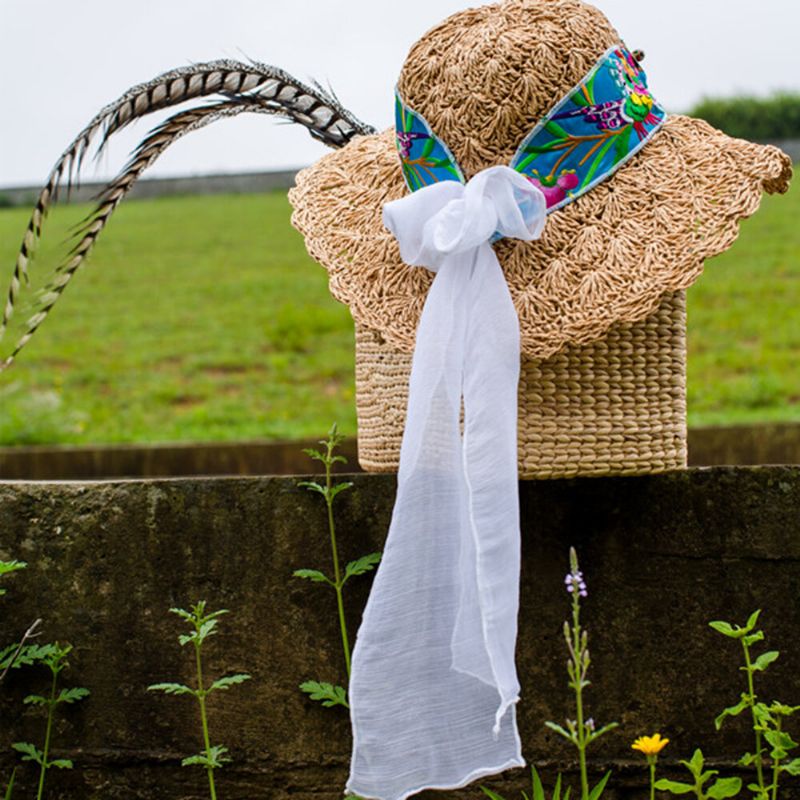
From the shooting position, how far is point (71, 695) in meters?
1.73

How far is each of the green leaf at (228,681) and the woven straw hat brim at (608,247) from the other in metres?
0.50

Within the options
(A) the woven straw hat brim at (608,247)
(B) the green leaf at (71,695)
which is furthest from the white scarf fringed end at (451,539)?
(B) the green leaf at (71,695)

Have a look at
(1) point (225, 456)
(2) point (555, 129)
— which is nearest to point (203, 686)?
(2) point (555, 129)

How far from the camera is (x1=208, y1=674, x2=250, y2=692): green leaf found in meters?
1.58

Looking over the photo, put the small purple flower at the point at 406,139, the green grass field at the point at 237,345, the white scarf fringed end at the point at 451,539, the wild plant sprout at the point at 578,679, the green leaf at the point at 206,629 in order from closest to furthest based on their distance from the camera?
the wild plant sprout at the point at 578,679
the white scarf fringed end at the point at 451,539
the green leaf at the point at 206,629
the small purple flower at the point at 406,139
the green grass field at the point at 237,345

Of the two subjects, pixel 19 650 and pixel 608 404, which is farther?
pixel 19 650

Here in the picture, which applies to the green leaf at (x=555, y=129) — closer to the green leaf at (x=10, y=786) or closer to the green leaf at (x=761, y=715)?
the green leaf at (x=761, y=715)

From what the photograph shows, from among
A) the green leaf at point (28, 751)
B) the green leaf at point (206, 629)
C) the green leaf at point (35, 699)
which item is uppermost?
the green leaf at point (206, 629)

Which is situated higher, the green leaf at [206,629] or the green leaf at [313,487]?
the green leaf at [313,487]

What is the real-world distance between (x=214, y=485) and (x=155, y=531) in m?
0.11

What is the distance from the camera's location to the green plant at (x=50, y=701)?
1.70 metres

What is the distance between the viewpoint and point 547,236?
1.56m

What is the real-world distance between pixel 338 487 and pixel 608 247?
1.66 feet

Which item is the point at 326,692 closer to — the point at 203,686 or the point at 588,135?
the point at 203,686
